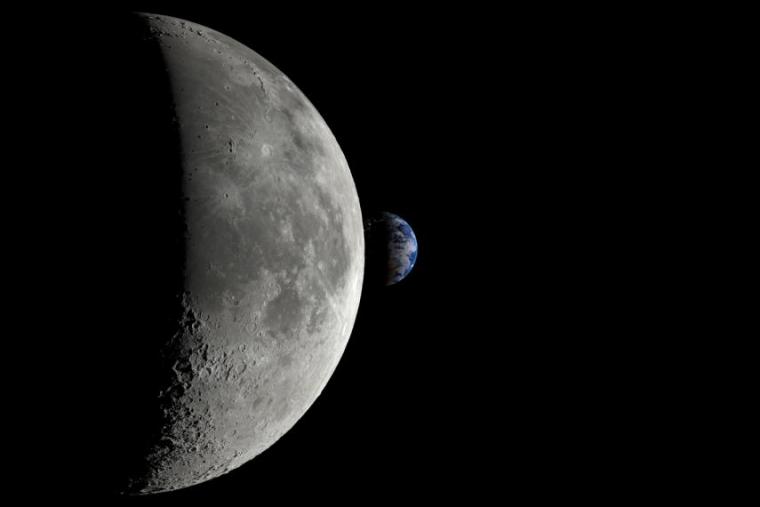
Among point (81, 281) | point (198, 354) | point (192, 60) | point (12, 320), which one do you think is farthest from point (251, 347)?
point (192, 60)

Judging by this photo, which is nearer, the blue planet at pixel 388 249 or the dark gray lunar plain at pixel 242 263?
the dark gray lunar plain at pixel 242 263

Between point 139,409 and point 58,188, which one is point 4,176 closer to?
point 58,188

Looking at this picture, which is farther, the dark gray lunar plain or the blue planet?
the blue planet

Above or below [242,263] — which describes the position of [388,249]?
below

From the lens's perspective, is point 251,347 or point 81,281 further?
point 251,347
